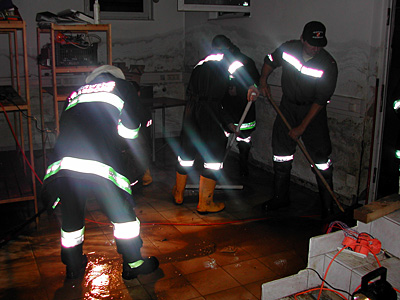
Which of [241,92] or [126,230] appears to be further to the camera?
[241,92]

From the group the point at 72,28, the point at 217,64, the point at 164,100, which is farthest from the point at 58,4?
the point at 217,64

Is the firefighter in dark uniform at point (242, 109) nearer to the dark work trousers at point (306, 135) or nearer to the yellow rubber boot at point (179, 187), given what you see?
the dark work trousers at point (306, 135)

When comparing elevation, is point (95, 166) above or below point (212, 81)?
below

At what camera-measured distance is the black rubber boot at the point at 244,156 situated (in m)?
5.95

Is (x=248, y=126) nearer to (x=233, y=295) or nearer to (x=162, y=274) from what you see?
(x=162, y=274)


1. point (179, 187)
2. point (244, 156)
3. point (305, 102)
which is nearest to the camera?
point (305, 102)

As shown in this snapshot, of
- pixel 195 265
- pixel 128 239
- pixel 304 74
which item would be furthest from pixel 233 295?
pixel 304 74

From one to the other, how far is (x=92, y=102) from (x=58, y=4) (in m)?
4.80

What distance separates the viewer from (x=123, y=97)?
129 inches

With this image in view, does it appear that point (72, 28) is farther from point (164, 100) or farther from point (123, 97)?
point (164, 100)

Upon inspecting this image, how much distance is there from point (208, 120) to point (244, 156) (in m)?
1.68

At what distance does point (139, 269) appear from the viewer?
3.31 m

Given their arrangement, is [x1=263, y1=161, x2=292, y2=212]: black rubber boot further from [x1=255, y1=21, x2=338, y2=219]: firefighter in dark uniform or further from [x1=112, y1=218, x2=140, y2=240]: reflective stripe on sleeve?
[x1=112, y1=218, x2=140, y2=240]: reflective stripe on sleeve

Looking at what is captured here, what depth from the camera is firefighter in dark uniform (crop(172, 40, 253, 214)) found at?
4438mm
